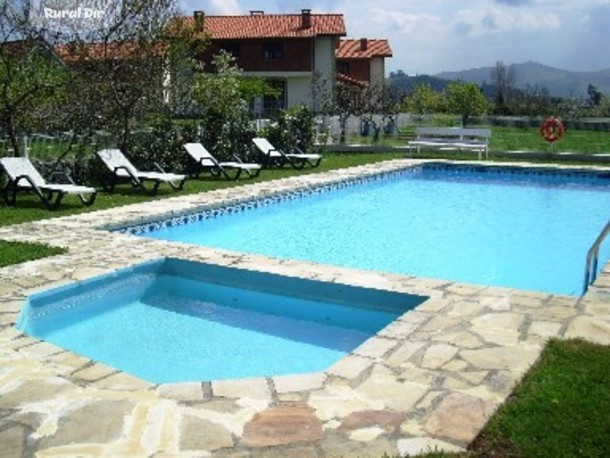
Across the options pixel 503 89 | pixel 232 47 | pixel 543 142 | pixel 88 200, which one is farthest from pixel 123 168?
pixel 503 89

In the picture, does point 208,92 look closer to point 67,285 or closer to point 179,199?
point 179,199

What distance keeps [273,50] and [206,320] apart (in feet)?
125

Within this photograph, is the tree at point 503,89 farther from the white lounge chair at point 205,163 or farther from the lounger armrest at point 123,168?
the lounger armrest at point 123,168

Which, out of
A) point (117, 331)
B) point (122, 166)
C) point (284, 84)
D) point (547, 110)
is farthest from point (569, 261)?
point (284, 84)

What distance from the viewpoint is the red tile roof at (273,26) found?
4222 centimetres

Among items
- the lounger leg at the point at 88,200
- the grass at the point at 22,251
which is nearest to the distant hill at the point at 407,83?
the lounger leg at the point at 88,200

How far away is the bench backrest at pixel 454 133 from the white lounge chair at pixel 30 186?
12.3m

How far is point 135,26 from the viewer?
15.5 m

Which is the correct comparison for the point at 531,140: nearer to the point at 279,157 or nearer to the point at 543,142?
the point at 543,142

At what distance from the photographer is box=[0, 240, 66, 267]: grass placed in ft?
24.8

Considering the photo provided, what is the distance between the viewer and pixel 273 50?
141 ft

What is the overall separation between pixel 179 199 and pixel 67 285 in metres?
5.38

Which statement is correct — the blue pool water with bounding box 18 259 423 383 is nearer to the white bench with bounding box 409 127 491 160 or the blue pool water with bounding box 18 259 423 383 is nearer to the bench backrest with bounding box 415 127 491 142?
the white bench with bounding box 409 127 491 160

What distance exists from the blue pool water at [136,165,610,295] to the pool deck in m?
2.62
